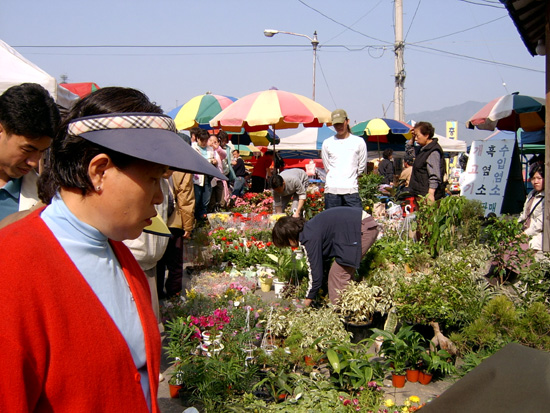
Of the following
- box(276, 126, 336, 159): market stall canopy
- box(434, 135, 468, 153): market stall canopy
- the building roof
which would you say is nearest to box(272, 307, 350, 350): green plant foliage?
the building roof

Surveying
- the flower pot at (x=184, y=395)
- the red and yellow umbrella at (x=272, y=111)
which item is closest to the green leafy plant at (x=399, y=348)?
the flower pot at (x=184, y=395)

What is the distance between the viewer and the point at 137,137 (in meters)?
1.14

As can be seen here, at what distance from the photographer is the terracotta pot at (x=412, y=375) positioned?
12.4ft

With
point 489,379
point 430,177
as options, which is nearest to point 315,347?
point 489,379

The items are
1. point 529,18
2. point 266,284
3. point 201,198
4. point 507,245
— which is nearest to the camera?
point 507,245

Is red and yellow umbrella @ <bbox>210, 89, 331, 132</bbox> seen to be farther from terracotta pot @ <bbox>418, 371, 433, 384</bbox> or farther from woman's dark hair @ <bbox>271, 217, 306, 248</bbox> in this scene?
terracotta pot @ <bbox>418, 371, 433, 384</bbox>

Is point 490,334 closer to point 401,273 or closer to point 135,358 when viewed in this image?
point 401,273

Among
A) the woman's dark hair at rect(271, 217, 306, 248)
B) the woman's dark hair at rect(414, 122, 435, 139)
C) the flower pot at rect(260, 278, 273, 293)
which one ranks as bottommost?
the flower pot at rect(260, 278, 273, 293)

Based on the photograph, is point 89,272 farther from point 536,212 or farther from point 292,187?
point 292,187

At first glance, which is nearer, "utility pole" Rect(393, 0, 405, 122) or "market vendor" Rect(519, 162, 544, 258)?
"market vendor" Rect(519, 162, 544, 258)

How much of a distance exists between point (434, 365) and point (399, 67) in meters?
16.2

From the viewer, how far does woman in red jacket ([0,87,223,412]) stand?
3.18 feet

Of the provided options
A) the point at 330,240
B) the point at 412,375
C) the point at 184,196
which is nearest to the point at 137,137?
the point at 412,375

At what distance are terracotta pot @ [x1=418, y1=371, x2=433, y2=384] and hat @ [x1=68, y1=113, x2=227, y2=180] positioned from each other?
3.18m
